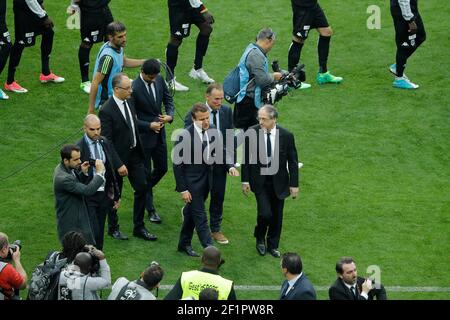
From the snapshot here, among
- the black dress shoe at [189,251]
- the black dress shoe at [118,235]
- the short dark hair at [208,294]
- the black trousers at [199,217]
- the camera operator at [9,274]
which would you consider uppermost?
the short dark hair at [208,294]

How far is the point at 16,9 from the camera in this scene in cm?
1602

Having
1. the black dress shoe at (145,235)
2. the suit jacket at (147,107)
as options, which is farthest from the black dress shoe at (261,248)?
the suit jacket at (147,107)

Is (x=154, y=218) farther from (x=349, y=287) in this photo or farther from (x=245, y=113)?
(x=349, y=287)

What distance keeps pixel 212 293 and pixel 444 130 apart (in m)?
7.28

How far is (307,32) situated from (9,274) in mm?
7689

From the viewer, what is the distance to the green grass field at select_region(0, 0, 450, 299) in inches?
499

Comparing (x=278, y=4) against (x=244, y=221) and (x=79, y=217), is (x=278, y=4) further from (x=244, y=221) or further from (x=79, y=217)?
(x=79, y=217)

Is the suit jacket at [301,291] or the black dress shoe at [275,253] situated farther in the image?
the black dress shoe at [275,253]

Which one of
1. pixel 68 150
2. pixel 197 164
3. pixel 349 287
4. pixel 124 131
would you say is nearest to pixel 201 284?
pixel 349 287

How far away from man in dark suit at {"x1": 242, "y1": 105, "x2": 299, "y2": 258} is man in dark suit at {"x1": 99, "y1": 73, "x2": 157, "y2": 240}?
123 centimetres

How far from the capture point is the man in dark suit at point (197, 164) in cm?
1233

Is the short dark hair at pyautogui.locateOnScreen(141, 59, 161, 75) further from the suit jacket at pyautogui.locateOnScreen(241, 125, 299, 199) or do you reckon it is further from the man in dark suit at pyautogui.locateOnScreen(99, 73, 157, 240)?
the suit jacket at pyautogui.locateOnScreen(241, 125, 299, 199)

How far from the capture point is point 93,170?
467 inches

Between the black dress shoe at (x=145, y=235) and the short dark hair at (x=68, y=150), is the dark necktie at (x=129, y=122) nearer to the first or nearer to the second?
the black dress shoe at (x=145, y=235)
